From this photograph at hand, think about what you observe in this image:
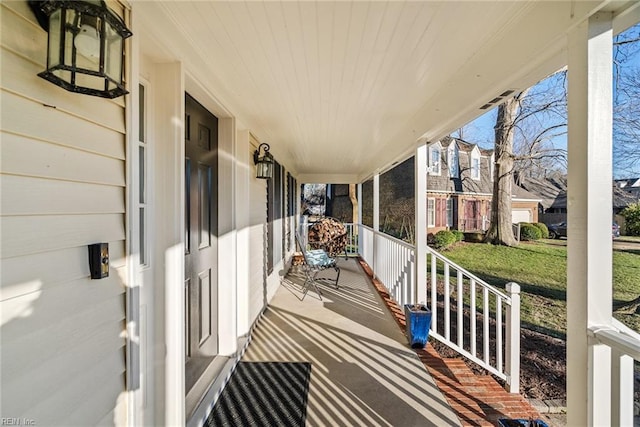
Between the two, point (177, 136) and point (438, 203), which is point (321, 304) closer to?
point (177, 136)

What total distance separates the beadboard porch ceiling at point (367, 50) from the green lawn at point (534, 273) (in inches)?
118

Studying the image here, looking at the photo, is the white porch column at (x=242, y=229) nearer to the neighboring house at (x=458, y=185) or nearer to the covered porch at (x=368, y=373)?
the covered porch at (x=368, y=373)

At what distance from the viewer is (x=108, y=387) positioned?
108 cm

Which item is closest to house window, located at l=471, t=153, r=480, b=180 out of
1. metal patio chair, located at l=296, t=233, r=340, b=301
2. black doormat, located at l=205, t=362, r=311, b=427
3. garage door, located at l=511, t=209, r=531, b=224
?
garage door, located at l=511, t=209, r=531, b=224

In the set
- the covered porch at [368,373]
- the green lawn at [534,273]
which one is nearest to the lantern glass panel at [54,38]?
the covered porch at [368,373]

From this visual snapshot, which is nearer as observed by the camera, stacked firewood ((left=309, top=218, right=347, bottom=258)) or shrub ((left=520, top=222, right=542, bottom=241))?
shrub ((left=520, top=222, right=542, bottom=241))

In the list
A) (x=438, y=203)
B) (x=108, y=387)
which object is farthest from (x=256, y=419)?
(x=438, y=203)

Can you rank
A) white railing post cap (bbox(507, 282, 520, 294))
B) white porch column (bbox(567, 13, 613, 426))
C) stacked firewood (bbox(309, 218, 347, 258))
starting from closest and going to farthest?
white porch column (bbox(567, 13, 613, 426))
white railing post cap (bbox(507, 282, 520, 294))
stacked firewood (bbox(309, 218, 347, 258))

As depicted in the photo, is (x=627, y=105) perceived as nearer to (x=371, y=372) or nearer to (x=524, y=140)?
(x=371, y=372)

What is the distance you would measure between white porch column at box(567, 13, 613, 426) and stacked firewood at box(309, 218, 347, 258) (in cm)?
911

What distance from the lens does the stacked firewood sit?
10.5 m

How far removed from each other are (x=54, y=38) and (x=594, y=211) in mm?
1875

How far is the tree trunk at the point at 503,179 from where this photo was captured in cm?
704

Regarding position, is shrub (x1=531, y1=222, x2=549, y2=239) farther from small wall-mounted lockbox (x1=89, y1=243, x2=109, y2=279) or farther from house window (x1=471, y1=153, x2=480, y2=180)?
small wall-mounted lockbox (x1=89, y1=243, x2=109, y2=279)
